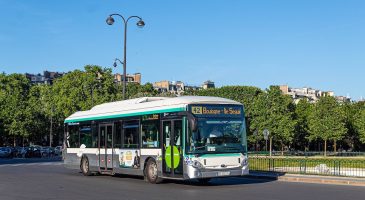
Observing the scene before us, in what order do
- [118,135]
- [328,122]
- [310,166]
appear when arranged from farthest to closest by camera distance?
[328,122] < [310,166] < [118,135]

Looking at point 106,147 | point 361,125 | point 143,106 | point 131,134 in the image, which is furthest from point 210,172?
point 361,125

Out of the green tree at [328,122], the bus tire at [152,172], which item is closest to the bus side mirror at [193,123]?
the bus tire at [152,172]

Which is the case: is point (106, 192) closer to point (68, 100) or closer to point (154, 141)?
point (154, 141)

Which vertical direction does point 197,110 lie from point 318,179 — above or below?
above

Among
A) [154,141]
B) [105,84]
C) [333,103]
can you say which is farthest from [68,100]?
[154,141]

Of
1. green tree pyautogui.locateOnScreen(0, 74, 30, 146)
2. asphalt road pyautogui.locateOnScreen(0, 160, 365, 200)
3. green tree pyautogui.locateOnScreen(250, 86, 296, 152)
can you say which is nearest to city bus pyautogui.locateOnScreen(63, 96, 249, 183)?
asphalt road pyautogui.locateOnScreen(0, 160, 365, 200)

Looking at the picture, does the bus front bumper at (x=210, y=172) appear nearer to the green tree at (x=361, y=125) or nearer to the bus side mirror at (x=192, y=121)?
the bus side mirror at (x=192, y=121)

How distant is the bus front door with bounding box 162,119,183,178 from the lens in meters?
19.0

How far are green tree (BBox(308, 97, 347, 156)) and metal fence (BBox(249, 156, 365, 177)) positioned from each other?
51.7 meters

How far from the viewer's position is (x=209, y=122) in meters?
19.0

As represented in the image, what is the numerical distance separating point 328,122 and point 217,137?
218ft

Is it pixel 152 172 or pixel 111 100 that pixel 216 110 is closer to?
pixel 152 172

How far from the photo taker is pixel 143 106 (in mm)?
21859

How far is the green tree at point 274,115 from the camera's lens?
7944cm
